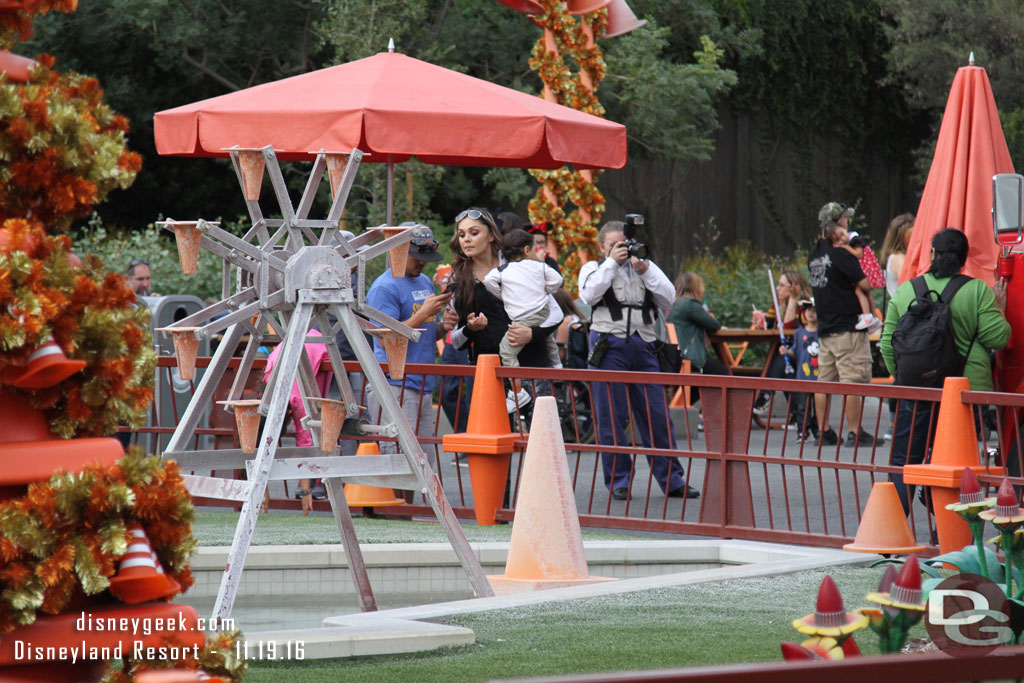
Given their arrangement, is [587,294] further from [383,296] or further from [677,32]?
[677,32]

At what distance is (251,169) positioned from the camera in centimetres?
652

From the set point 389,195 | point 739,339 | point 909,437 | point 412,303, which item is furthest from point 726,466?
point 739,339

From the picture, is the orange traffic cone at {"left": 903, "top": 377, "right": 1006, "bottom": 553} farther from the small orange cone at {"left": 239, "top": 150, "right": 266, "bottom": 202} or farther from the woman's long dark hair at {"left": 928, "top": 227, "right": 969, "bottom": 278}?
the small orange cone at {"left": 239, "top": 150, "right": 266, "bottom": 202}

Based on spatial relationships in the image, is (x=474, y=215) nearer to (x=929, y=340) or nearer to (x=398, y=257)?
(x=398, y=257)

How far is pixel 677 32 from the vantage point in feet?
81.8

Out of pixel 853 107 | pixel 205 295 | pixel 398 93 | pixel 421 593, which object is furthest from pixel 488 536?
pixel 853 107

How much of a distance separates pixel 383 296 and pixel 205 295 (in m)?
7.25

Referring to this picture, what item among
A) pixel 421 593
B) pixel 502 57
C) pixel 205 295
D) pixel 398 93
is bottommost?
pixel 421 593

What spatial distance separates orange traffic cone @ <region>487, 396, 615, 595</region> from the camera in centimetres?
754

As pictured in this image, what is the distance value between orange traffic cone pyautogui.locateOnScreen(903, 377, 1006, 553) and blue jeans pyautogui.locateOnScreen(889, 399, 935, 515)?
38cm

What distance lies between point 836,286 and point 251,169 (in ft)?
24.7

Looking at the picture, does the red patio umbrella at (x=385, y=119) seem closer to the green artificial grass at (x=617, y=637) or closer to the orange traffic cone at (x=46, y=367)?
the green artificial grass at (x=617, y=637)

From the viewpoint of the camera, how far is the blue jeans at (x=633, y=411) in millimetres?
9711

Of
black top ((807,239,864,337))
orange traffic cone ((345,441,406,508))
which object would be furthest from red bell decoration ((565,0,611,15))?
orange traffic cone ((345,441,406,508))
